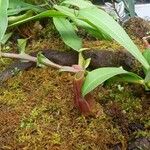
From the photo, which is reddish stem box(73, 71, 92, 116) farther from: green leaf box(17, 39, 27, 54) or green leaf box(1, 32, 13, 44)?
green leaf box(1, 32, 13, 44)

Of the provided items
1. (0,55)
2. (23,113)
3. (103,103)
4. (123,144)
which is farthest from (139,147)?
(0,55)

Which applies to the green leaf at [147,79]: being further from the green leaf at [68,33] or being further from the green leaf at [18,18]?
the green leaf at [18,18]

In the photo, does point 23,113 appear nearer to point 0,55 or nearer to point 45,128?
point 45,128

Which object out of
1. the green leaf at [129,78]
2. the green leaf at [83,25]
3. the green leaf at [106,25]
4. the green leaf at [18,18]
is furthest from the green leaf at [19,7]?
the green leaf at [129,78]

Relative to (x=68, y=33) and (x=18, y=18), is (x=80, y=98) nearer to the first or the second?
(x=68, y=33)

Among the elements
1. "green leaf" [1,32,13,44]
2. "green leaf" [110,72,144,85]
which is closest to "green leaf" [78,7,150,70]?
"green leaf" [110,72,144,85]

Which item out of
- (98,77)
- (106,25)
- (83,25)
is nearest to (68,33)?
(83,25)
